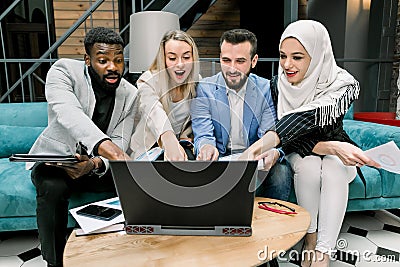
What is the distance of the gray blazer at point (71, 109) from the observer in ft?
4.58

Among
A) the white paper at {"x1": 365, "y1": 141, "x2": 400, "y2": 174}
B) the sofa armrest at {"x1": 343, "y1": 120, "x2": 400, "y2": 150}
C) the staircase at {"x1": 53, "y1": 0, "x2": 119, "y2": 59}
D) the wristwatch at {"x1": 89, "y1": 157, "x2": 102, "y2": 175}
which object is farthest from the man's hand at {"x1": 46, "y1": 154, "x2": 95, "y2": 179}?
the staircase at {"x1": 53, "y1": 0, "x2": 119, "y2": 59}

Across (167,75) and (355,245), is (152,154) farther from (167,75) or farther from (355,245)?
(355,245)

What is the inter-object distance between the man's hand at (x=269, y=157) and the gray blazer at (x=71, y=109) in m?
0.57

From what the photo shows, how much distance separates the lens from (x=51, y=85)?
1474 mm

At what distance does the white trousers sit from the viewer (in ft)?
4.30

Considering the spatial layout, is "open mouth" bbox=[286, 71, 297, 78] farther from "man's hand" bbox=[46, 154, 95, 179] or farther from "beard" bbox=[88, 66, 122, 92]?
"man's hand" bbox=[46, 154, 95, 179]

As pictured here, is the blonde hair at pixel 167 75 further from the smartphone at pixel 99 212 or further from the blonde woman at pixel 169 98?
the smartphone at pixel 99 212

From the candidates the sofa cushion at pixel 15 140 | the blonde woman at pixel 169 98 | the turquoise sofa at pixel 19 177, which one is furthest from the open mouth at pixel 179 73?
the sofa cushion at pixel 15 140

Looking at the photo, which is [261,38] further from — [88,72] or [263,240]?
[263,240]

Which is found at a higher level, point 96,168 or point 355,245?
point 96,168

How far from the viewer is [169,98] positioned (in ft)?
4.34

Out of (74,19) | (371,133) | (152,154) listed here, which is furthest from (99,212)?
A: (74,19)

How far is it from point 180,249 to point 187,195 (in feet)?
0.47

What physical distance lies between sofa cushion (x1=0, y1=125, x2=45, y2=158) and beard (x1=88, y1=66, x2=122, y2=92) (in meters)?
0.72
